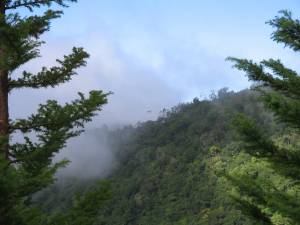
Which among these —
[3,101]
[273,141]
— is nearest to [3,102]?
[3,101]

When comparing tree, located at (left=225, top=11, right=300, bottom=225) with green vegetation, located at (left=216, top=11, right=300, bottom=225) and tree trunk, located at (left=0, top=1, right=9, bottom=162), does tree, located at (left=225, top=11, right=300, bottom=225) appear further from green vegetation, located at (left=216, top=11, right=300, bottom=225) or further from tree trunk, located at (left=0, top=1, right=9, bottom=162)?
tree trunk, located at (left=0, top=1, right=9, bottom=162)

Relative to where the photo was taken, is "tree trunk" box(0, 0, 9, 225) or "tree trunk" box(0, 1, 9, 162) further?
"tree trunk" box(0, 1, 9, 162)

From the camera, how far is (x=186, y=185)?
595 ft

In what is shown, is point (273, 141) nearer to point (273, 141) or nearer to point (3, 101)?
point (273, 141)

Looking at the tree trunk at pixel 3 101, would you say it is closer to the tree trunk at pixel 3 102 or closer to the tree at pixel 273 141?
the tree trunk at pixel 3 102

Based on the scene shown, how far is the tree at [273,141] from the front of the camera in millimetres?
9375

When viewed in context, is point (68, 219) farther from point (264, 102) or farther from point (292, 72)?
point (292, 72)

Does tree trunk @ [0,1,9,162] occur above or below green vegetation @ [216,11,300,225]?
above

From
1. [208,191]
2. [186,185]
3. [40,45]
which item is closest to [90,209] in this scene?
[40,45]

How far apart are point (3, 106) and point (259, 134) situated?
5.19 meters

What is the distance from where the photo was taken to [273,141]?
10203 millimetres

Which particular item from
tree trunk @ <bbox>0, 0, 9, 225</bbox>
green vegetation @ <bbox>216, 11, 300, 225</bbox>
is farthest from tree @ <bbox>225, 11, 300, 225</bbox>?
tree trunk @ <bbox>0, 0, 9, 225</bbox>

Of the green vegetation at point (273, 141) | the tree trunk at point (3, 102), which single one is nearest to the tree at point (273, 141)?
the green vegetation at point (273, 141)

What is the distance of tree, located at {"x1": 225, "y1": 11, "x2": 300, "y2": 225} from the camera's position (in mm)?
9375
